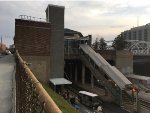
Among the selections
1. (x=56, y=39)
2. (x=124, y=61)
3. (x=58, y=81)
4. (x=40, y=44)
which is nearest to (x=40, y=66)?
(x=40, y=44)

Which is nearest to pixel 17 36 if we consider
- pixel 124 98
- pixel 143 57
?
pixel 124 98

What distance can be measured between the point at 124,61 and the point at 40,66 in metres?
31.0

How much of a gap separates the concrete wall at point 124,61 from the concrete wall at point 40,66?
2750cm

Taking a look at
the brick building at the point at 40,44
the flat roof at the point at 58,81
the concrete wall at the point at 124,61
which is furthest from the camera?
the concrete wall at the point at 124,61

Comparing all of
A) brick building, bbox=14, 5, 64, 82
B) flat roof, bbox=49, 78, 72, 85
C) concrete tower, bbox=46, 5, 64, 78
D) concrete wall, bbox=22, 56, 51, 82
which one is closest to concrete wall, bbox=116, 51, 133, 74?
concrete tower, bbox=46, 5, 64, 78

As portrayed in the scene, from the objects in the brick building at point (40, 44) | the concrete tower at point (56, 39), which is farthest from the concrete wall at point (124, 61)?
the brick building at point (40, 44)

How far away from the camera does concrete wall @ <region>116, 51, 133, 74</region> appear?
218ft

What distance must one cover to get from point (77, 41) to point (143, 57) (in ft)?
115

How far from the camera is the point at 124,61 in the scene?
221 feet

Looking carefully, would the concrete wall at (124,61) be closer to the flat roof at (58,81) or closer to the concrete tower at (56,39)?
the concrete tower at (56,39)

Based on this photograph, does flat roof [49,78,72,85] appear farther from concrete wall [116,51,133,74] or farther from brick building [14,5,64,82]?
concrete wall [116,51,133,74]

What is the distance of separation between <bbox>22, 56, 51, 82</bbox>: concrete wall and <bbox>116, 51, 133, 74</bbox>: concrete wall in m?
27.5

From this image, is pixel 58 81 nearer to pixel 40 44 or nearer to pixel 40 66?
pixel 40 66

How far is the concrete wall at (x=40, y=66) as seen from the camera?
136ft
